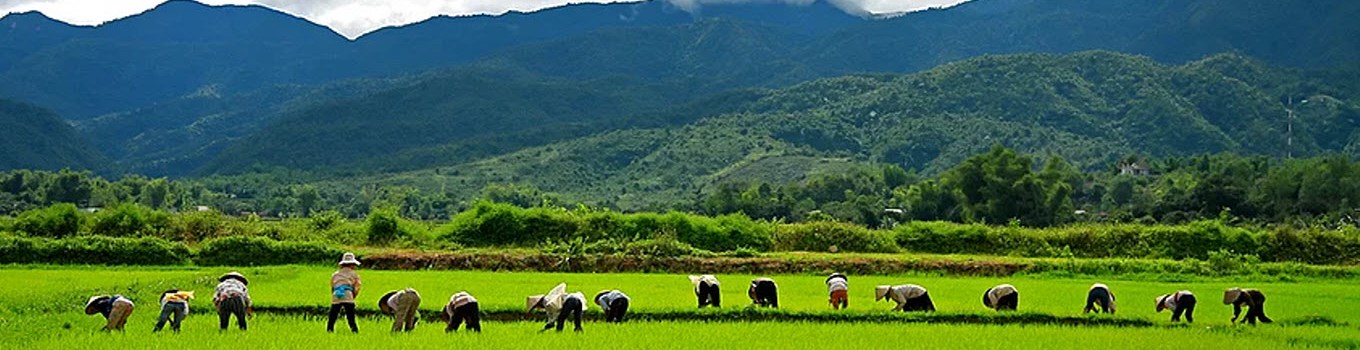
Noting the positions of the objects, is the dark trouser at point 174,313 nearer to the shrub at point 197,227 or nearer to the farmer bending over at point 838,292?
the farmer bending over at point 838,292

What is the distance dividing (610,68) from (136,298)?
161 meters

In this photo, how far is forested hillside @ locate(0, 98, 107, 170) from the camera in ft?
344

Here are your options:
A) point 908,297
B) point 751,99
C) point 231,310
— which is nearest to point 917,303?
point 908,297

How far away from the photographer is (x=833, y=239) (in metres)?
34.7

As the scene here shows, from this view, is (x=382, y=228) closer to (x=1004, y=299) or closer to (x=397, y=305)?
(x=397, y=305)

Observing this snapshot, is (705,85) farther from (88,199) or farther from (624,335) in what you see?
(624,335)

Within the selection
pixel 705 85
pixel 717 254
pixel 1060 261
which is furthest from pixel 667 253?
pixel 705 85

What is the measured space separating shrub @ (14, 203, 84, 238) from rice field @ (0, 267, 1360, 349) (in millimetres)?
8859

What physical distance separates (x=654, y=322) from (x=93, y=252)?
19.3 m

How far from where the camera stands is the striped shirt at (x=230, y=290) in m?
13.7

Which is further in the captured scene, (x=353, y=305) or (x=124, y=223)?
(x=124, y=223)

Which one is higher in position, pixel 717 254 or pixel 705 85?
pixel 705 85

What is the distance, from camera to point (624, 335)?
45.6 ft

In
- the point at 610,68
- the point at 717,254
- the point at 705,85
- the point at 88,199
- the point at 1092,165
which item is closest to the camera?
the point at 717,254
